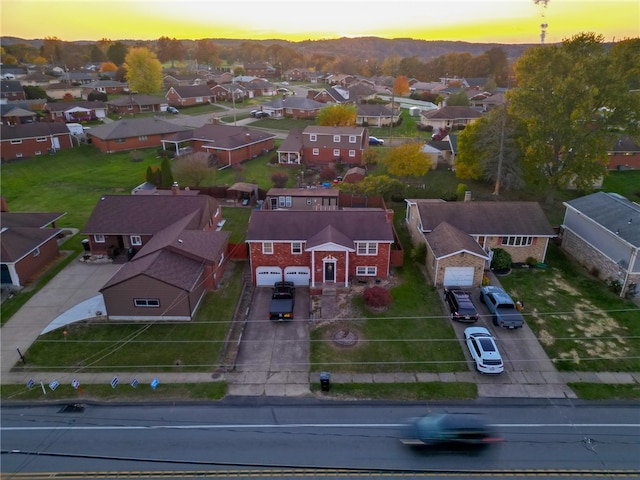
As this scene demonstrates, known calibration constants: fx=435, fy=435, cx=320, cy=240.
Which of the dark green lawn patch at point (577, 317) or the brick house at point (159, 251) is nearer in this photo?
the dark green lawn patch at point (577, 317)

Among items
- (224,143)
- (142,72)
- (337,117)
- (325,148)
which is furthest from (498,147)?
(142,72)

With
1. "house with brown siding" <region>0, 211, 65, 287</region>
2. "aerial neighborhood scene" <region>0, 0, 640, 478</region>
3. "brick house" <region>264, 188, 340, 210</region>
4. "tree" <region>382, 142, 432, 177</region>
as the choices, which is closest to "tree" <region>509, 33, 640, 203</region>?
"aerial neighborhood scene" <region>0, 0, 640, 478</region>

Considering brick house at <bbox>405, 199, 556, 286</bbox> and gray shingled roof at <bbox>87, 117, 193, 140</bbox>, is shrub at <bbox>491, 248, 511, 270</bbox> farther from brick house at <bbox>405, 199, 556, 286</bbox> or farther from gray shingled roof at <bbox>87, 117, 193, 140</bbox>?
gray shingled roof at <bbox>87, 117, 193, 140</bbox>

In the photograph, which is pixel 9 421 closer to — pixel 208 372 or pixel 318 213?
pixel 208 372

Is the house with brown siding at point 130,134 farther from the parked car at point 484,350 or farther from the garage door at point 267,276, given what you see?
the parked car at point 484,350

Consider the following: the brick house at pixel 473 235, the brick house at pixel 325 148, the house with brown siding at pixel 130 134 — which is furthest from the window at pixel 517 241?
the house with brown siding at pixel 130 134

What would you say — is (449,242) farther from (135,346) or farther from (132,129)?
(132,129)

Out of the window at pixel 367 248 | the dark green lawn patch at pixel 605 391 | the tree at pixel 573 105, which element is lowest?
the dark green lawn patch at pixel 605 391
